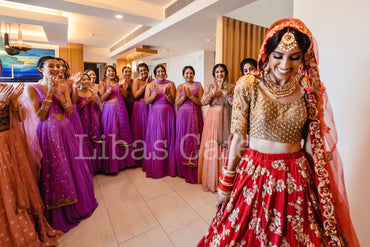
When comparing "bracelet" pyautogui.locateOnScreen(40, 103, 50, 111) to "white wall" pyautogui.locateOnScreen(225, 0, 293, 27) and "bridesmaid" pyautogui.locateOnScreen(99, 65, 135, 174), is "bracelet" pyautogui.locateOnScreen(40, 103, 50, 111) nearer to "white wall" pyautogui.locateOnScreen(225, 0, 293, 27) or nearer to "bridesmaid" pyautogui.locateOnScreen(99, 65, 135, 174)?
"bridesmaid" pyautogui.locateOnScreen(99, 65, 135, 174)

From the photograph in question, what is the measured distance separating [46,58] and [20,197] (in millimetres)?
1161

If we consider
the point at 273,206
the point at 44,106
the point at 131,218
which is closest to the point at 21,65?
the point at 44,106

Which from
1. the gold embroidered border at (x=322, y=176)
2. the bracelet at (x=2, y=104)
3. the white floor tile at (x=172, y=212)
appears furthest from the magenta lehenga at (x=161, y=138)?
the gold embroidered border at (x=322, y=176)

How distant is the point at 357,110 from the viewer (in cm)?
127

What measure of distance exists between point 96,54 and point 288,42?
852 cm

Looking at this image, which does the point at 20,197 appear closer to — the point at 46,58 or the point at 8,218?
the point at 8,218

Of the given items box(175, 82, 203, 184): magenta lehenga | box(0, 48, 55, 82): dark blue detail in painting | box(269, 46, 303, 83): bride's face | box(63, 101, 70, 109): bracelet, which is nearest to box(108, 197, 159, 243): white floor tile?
box(175, 82, 203, 184): magenta lehenga

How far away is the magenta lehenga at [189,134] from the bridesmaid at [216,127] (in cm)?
21

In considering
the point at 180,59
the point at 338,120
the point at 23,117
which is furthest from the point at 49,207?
the point at 180,59

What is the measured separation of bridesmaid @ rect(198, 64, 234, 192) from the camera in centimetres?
239

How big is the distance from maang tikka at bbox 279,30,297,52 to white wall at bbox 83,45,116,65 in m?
8.19

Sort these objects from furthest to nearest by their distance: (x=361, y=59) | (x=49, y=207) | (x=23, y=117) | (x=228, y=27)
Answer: (x=228, y=27), (x=49, y=207), (x=23, y=117), (x=361, y=59)

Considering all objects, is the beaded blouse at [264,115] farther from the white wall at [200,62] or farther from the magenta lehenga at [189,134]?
the white wall at [200,62]

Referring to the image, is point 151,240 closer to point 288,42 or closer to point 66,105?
point 66,105
